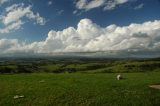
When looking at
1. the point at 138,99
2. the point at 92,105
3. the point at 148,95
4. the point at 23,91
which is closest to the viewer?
the point at 92,105

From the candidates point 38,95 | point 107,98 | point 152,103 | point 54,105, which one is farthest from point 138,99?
point 38,95

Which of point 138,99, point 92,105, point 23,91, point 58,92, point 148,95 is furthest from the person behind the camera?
point 23,91

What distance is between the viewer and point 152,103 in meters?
24.7

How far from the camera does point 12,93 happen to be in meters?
30.9

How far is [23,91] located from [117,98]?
1292 cm

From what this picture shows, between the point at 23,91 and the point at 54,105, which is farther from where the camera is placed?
the point at 23,91

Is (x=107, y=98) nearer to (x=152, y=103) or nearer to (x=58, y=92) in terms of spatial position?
(x=152, y=103)

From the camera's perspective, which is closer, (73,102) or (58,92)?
(73,102)

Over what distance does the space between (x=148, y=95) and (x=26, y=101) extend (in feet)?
45.4

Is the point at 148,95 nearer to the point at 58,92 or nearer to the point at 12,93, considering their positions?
the point at 58,92

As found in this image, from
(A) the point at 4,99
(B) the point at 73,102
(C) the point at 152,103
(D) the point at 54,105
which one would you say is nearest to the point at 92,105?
(B) the point at 73,102

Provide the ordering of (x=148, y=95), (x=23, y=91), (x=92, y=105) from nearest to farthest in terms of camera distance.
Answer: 1. (x=92, y=105)
2. (x=148, y=95)
3. (x=23, y=91)

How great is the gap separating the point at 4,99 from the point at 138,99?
15139 mm

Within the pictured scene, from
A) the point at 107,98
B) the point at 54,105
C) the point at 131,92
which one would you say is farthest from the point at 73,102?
the point at 131,92
